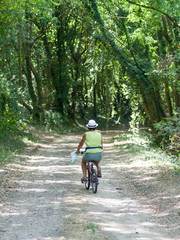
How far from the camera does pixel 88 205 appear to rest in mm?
7578

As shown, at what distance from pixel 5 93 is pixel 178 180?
13.5 m

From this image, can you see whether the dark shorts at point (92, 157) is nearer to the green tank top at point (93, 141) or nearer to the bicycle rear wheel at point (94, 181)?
the green tank top at point (93, 141)

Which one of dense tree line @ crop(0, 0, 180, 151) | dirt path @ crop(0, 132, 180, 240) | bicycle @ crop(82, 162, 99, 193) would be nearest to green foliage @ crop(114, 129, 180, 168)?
dirt path @ crop(0, 132, 180, 240)

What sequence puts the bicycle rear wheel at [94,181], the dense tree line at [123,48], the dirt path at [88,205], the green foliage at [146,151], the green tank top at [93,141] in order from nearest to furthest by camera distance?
the dirt path at [88,205], the bicycle rear wheel at [94,181], the green tank top at [93,141], the green foliage at [146,151], the dense tree line at [123,48]

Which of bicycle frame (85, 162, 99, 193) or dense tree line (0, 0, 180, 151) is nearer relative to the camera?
bicycle frame (85, 162, 99, 193)

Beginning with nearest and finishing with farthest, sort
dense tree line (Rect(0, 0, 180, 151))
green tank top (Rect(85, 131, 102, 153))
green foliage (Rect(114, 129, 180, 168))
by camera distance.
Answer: green tank top (Rect(85, 131, 102, 153)), green foliage (Rect(114, 129, 180, 168)), dense tree line (Rect(0, 0, 180, 151))

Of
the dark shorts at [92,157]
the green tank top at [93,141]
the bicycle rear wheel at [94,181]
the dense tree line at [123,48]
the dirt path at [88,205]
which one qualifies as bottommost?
the dirt path at [88,205]

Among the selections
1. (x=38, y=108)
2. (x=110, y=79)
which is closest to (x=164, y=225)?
(x=110, y=79)

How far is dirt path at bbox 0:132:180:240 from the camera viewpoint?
19.3ft

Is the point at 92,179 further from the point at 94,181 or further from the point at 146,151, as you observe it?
the point at 146,151

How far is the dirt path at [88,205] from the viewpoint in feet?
19.3

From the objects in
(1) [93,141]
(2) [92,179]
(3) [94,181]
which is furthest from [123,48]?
(3) [94,181]

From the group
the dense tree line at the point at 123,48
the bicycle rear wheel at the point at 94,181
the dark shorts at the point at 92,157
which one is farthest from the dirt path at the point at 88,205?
the dense tree line at the point at 123,48

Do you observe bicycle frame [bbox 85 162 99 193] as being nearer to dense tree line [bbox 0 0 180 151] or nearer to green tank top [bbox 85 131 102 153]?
green tank top [bbox 85 131 102 153]
